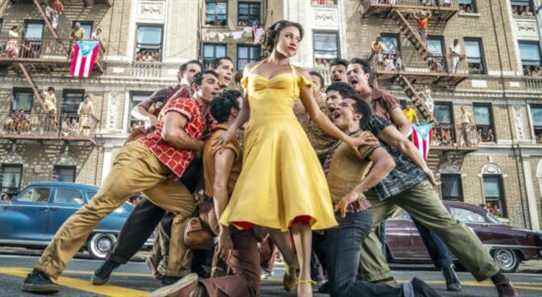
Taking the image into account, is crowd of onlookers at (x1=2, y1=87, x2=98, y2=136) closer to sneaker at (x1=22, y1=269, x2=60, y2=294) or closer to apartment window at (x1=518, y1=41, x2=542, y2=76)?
sneaker at (x1=22, y1=269, x2=60, y2=294)

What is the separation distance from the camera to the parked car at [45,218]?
9742 mm

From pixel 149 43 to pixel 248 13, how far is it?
556 cm

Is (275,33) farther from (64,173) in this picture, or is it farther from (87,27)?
(87,27)

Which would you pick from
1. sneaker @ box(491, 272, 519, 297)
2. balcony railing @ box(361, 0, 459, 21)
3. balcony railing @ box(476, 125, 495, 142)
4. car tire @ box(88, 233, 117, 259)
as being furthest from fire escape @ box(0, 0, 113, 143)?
balcony railing @ box(476, 125, 495, 142)

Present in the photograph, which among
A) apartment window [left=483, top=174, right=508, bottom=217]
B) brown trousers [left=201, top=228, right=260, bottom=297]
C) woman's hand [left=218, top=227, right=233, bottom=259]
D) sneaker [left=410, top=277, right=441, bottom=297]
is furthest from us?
apartment window [left=483, top=174, right=508, bottom=217]

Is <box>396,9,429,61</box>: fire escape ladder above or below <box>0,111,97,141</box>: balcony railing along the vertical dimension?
above

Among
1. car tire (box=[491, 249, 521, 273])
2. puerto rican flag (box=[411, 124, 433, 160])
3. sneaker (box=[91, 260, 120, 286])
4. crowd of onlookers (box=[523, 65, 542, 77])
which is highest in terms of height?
crowd of onlookers (box=[523, 65, 542, 77])

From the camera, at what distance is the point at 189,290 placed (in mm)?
2369

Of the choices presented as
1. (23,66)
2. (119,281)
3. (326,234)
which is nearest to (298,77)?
(326,234)

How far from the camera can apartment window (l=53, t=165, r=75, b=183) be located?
57.8 ft

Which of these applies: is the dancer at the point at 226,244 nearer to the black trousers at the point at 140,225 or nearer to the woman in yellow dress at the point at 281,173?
the woman in yellow dress at the point at 281,173

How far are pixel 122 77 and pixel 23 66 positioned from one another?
4.15 metres

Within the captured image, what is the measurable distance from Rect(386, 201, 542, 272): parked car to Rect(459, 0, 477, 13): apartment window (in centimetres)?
1513

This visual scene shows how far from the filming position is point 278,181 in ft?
9.11
